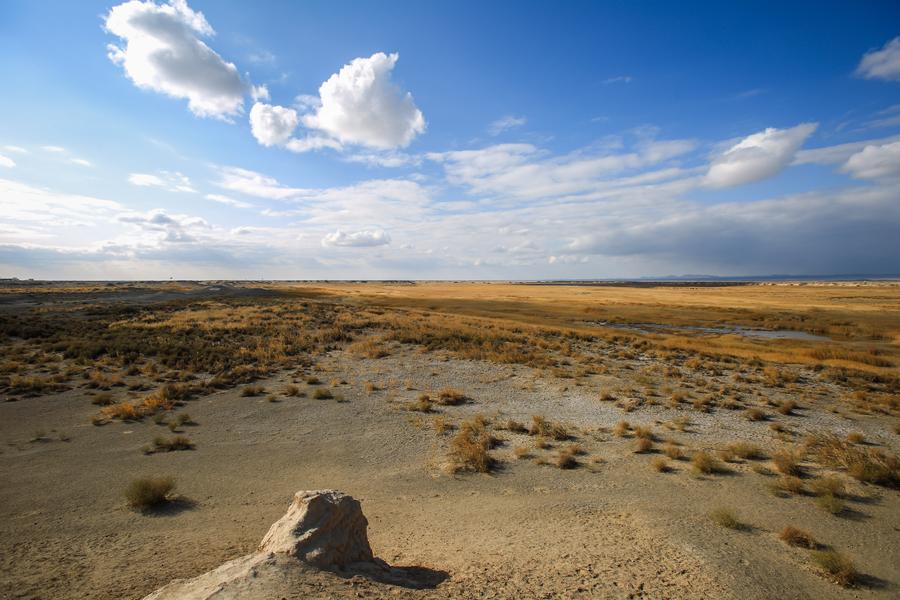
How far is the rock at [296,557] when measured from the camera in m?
4.16

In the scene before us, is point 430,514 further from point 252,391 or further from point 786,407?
point 786,407

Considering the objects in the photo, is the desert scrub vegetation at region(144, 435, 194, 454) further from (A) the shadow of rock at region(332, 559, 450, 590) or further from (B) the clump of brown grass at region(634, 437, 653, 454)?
(B) the clump of brown grass at region(634, 437, 653, 454)

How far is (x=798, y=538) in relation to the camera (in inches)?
234

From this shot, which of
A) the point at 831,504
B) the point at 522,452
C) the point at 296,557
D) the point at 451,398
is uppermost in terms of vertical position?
the point at 296,557

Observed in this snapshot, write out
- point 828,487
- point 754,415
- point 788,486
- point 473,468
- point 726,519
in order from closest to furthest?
point 726,519
point 828,487
point 788,486
point 473,468
point 754,415

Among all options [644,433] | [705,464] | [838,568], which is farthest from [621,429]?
[838,568]

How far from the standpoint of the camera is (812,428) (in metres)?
11.6

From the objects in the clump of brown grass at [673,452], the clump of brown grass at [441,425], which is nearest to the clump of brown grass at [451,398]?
the clump of brown grass at [441,425]

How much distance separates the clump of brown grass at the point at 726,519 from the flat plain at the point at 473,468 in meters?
0.03

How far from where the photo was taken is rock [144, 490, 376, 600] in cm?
416

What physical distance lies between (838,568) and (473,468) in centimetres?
584

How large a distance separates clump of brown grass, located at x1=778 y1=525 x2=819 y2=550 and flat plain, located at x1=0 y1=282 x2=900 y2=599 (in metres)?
0.04

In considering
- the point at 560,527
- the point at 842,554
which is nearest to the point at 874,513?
the point at 842,554

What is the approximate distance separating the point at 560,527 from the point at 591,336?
86.1 ft
